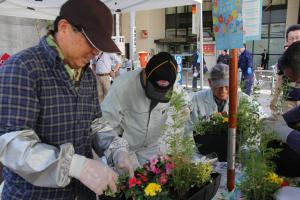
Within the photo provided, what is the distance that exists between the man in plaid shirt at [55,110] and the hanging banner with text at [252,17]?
757 mm

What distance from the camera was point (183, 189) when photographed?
3.67 feet

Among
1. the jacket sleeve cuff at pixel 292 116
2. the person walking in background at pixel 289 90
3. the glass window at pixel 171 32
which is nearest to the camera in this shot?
the person walking in background at pixel 289 90

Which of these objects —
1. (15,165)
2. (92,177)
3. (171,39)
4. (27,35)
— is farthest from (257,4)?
(171,39)

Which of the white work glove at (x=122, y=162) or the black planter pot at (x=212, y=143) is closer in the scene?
the white work glove at (x=122, y=162)

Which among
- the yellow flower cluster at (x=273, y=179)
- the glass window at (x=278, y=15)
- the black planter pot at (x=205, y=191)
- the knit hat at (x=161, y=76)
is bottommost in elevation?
the black planter pot at (x=205, y=191)

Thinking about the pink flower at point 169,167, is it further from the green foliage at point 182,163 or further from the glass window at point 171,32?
the glass window at point 171,32

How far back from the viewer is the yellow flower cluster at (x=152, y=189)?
1.03 metres

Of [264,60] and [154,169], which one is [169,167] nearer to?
[154,169]

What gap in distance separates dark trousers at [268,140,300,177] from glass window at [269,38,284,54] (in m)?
17.7

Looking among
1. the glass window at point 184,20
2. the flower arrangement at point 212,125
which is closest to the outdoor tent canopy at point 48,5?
the flower arrangement at point 212,125

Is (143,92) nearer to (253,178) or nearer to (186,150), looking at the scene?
(186,150)

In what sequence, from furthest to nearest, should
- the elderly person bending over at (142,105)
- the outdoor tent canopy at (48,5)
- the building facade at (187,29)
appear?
the building facade at (187,29) → the outdoor tent canopy at (48,5) → the elderly person bending over at (142,105)

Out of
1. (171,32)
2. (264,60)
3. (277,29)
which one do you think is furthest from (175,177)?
(171,32)

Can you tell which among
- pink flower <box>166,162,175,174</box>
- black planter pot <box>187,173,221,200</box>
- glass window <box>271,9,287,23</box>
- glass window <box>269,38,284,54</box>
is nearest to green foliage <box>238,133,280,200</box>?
black planter pot <box>187,173,221,200</box>
